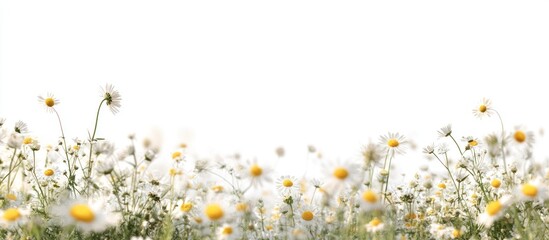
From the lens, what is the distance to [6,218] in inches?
101

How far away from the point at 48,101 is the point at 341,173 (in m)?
2.30

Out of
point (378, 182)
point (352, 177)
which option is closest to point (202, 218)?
point (352, 177)

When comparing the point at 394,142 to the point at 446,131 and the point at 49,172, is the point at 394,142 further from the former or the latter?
the point at 49,172

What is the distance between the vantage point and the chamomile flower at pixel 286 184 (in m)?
3.34

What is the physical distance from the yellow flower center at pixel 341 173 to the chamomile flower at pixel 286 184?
0.65m

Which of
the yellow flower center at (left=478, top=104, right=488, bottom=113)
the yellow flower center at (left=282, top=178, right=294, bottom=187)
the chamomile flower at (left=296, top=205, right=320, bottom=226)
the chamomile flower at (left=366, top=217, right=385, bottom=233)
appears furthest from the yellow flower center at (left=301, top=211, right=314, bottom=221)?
the yellow flower center at (left=478, top=104, right=488, bottom=113)

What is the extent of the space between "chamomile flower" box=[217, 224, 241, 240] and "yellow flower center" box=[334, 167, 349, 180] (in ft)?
1.80

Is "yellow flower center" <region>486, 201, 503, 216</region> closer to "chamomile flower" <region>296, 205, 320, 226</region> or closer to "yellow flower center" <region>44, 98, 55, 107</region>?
"chamomile flower" <region>296, 205, 320, 226</region>

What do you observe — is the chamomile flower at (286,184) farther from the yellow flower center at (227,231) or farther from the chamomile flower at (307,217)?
the yellow flower center at (227,231)

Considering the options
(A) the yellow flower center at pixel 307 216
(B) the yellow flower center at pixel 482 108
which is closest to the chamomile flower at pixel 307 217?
(A) the yellow flower center at pixel 307 216

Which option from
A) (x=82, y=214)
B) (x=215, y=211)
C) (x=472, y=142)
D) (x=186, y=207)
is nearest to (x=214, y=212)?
(x=215, y=211)

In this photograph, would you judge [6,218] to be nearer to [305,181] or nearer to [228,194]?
[228,194]

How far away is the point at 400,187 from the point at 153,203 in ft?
5.42

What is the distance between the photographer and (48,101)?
13.0ft
